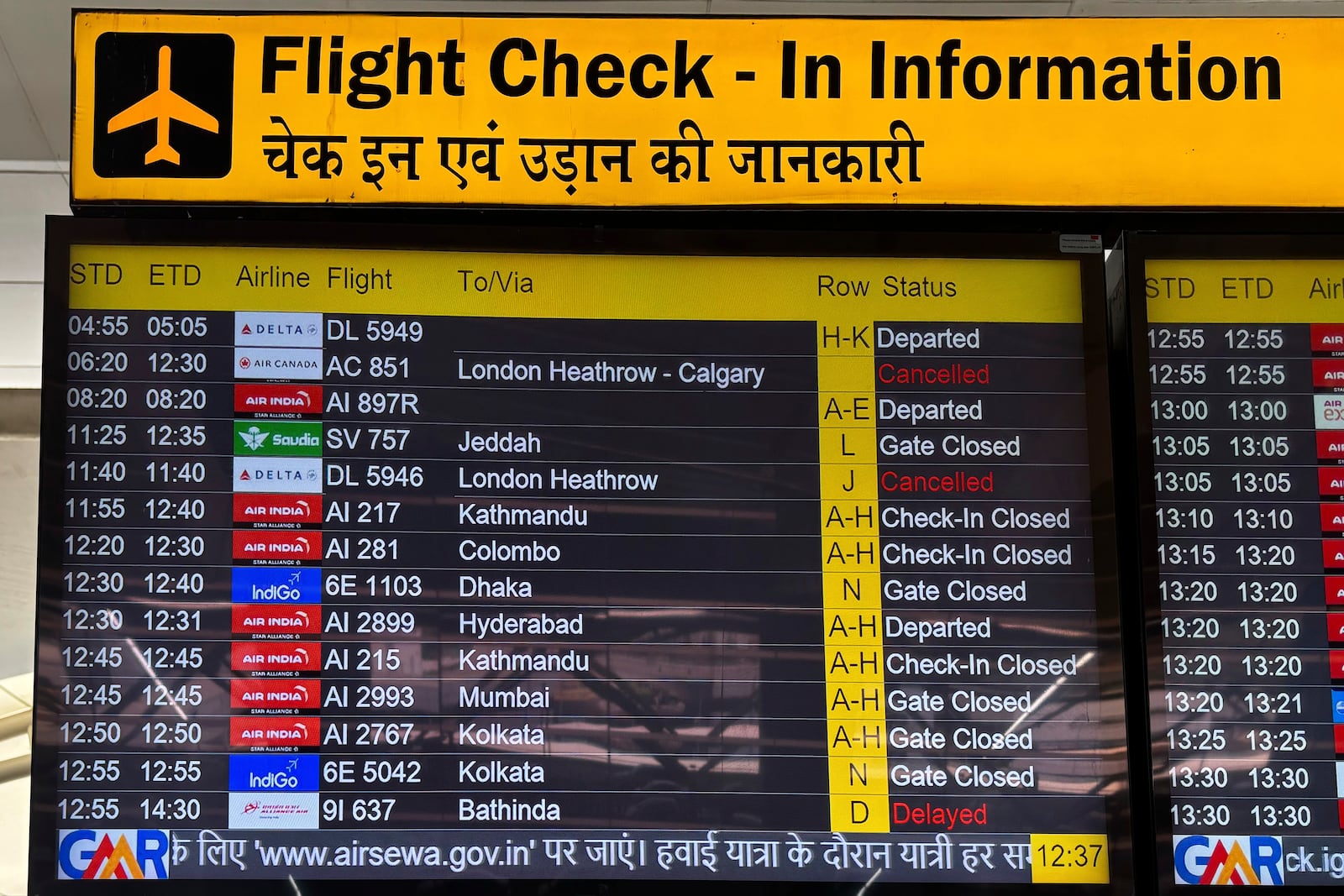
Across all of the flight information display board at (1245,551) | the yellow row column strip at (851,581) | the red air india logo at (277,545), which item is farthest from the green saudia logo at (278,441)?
the flight information display board at (1245,551)

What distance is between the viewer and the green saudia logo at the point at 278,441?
7.01 feet

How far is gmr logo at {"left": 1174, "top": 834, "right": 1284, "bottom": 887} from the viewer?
2.02 m

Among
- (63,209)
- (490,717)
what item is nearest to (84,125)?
(490,717)

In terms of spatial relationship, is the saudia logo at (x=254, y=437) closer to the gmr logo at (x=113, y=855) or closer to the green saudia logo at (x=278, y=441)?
the green saudia logo at (x=278, y=441)

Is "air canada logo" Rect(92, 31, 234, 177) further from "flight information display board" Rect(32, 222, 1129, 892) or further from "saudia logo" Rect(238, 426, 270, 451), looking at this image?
"saudia logo" Rect(238, 426, 270, 451)

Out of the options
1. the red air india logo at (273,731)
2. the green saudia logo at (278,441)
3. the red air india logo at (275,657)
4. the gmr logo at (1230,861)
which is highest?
the green saudia logo at (278,441)

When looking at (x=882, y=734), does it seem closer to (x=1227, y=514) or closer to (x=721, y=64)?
(x=1227, y=514)

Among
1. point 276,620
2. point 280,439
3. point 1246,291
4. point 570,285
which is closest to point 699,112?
point 570,285

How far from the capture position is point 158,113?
2.24 m

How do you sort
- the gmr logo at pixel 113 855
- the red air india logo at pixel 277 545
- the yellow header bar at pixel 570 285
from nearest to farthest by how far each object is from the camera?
the gmr logo at pixel 113 855 → the red air india logo at pixel 277 545 → the yellow header bar at pixel 570 285

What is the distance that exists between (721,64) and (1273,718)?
5.03 feet

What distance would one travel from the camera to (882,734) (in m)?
2.06

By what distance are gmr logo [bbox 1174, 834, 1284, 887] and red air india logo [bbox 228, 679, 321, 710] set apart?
148 cm

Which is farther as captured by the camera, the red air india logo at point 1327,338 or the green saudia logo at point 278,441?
the red air india logo at point 1327,338
